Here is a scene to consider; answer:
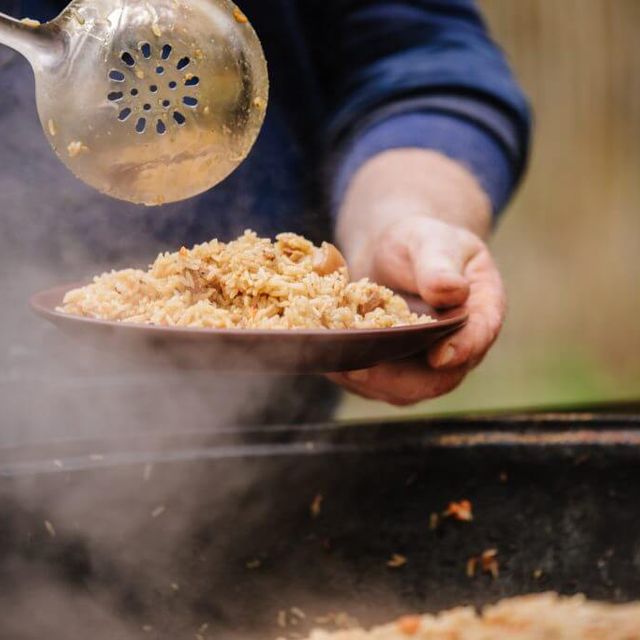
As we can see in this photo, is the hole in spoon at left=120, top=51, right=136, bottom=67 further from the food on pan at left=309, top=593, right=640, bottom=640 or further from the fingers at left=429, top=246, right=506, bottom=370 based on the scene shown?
the food on pan at left=309, top=593, right=640, bottom=640

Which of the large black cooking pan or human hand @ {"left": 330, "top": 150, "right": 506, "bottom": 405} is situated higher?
human hand @ {"left": 330, "top": 150, "right": 506, "bottom": 405}

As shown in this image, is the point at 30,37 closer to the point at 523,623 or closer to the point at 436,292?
the point at 436,292

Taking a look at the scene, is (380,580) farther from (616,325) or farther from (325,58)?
(616,325)

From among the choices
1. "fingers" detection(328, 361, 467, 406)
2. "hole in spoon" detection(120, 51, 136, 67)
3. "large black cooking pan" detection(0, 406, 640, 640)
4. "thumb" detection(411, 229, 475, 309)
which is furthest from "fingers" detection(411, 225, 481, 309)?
"hole in spoon" detection(120, 51, 136, 67)

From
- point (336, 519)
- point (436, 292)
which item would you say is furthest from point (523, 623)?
point (436, 292)

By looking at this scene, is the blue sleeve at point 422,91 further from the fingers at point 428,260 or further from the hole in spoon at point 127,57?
the hole in spoon at point 127,57

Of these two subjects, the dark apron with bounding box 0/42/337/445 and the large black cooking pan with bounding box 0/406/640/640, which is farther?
the dark apron with bounding box 0/42/337/445

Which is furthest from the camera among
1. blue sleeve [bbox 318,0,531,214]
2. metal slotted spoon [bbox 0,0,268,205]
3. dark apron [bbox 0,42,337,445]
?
blue sleeve [bbox 318,0,531,214]
